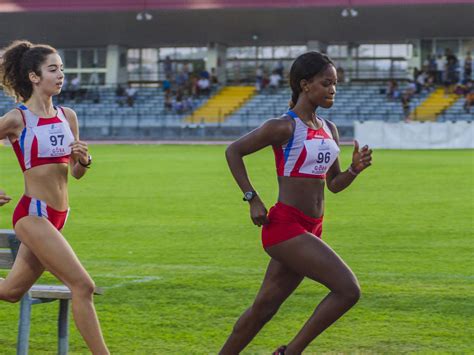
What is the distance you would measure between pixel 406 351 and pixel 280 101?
46.5 meters

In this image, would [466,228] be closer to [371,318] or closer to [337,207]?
[337,207]

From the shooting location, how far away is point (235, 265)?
10.9m

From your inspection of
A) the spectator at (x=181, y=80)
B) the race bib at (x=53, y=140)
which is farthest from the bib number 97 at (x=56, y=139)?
the spectator at (x=181, y=80)

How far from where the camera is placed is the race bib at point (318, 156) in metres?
5.93

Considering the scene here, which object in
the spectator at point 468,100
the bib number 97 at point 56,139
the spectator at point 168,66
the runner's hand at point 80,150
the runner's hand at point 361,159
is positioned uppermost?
the spectator at point 168,66

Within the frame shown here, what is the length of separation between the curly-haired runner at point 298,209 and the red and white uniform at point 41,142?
95 cm

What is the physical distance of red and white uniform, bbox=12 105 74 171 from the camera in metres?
5.98

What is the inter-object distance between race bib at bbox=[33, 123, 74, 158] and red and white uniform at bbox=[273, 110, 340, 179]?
1.19 meters

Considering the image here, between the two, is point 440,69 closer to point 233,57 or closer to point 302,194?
point 233,57

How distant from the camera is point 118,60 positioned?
6250 centimetres

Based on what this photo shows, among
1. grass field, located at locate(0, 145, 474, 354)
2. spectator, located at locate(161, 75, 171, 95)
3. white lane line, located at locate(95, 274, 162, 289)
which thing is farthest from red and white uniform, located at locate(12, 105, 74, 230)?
spectator, located at locate(161, 75, 171, 95)

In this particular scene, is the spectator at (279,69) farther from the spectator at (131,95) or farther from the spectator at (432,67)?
the spectator at (432,67)

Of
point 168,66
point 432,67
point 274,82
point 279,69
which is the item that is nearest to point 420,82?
point 432,67

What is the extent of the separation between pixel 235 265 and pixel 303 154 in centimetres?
509
